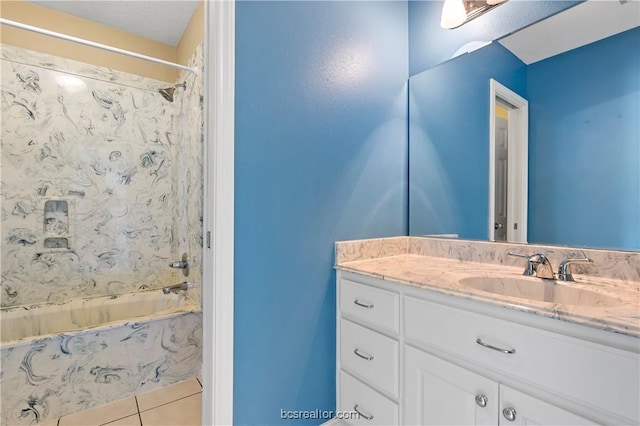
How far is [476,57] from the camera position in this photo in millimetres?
1461

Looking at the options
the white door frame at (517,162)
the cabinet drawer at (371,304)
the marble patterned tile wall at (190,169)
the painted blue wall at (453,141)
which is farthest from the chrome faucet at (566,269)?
the marble patterned tile wall at (190,169)

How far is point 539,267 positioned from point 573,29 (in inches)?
36.3

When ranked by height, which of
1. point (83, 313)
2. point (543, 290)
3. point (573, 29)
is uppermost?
point (573, 29)

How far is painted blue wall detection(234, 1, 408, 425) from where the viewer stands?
1.20 meters

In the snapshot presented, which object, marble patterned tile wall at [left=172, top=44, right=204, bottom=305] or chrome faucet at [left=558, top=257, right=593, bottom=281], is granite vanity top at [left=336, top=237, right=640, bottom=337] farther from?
marble patterned tile wall at [left=172, top=44, right=204, bottom=305]

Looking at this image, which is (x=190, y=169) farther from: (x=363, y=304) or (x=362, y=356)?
(x=362, y=356)

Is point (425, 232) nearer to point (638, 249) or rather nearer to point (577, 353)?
point (638, 249)

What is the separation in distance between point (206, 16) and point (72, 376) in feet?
6.12

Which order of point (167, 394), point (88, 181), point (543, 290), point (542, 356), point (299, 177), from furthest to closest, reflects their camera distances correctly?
point (88, 181)
point (167, 394)
point (299, 177)
point (543, 290)
point (542, 356)

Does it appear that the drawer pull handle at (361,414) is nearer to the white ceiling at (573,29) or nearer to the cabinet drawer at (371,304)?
the cabinet drawer at (371,304)

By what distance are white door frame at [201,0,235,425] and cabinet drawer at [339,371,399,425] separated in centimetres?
50

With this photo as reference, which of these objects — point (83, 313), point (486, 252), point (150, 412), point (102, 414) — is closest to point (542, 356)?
point (486, 252)

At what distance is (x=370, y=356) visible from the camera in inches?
48.7

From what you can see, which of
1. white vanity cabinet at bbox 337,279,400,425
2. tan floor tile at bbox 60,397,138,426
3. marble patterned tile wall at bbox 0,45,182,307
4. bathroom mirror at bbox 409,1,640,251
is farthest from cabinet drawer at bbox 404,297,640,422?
marble patterned tile wall at bbox 0,45,182,307
